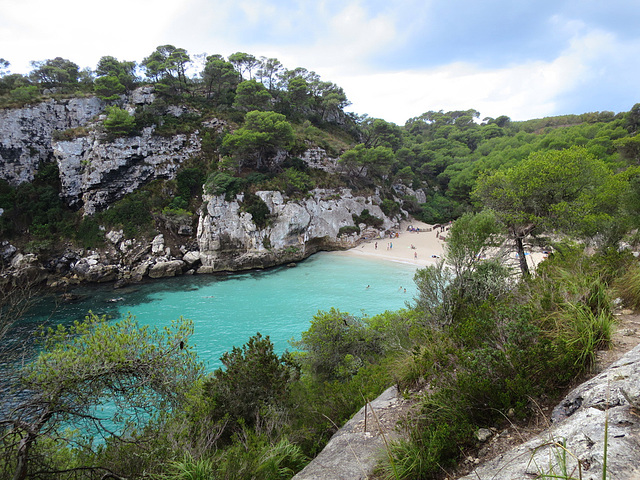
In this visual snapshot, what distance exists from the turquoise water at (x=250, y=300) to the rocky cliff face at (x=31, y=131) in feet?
60.9

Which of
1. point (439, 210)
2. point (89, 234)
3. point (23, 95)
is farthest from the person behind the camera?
point (439, 210)

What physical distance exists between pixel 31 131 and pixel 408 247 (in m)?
44.2

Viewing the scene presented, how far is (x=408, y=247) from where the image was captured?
31.5m

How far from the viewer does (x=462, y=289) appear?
Result: 25.8ft

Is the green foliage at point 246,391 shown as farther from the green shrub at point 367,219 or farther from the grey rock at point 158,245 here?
the green shrub at point 367,219

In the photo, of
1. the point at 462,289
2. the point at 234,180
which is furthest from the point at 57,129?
the point at 462,289

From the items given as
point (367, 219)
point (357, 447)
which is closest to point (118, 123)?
point (367, 219)

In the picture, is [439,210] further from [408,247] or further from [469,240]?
[469,240]

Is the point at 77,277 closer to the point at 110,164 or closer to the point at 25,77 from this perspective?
the point at 110,164

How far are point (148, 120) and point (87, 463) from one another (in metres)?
39.4

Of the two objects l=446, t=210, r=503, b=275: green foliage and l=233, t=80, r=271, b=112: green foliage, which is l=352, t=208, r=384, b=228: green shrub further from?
l=446, t=210, r=503, b=275: green foliage

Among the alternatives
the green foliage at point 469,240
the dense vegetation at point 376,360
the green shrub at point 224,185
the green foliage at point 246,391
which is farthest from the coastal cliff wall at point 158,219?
the green foliage at point 246,391

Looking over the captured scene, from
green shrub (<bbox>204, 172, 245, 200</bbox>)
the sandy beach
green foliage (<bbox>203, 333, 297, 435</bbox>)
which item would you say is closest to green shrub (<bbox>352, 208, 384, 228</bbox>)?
the sandy beach

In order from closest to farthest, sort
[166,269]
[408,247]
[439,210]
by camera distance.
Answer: [166,269]
[408,247]
[439,210]
